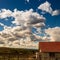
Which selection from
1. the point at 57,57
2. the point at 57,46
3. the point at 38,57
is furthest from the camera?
the point at 57,46

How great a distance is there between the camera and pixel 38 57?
93.6 ft

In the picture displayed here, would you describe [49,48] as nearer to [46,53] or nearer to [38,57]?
[46,53]

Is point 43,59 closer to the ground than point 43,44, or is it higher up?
closer to the ground

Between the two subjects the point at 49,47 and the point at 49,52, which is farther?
the point at 49,47

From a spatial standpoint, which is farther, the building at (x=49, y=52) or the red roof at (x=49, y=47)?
the red roof at (x=49, y=47)

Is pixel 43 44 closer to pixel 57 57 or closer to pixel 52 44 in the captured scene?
pixel 52 44

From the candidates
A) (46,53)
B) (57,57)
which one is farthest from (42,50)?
(57,57)

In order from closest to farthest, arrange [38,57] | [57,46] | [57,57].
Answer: [38,57], [57,57], [57,46]

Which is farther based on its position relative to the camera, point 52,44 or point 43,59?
point 52,44

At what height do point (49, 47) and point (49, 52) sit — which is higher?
point (49, 47)

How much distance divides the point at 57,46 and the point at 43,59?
16.4ft

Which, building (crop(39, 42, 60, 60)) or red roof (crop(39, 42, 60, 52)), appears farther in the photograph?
red roof (crop(39, 42, 60, 52))

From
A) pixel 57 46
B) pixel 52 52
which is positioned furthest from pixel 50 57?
pixel 57 46

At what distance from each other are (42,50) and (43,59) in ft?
8.51
